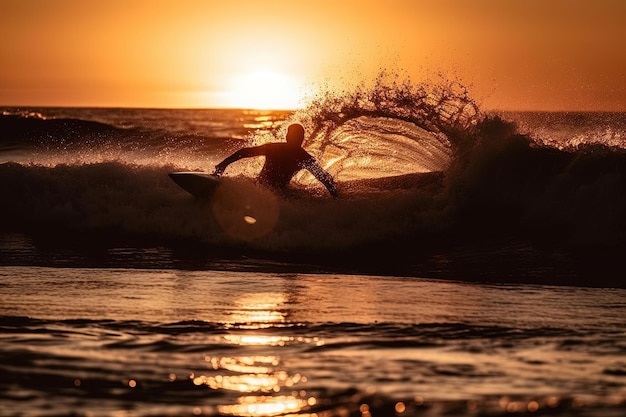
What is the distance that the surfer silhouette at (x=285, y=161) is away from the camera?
50.3ft

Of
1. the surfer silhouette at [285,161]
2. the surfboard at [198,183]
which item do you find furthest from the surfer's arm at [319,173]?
the surfboard at [198,183]

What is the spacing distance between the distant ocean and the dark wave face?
42mm

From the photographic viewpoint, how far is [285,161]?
1559 cm

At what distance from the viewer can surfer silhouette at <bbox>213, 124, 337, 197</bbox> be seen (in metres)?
15.3

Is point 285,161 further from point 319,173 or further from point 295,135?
point 319,173

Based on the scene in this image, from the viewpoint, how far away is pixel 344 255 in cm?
1421

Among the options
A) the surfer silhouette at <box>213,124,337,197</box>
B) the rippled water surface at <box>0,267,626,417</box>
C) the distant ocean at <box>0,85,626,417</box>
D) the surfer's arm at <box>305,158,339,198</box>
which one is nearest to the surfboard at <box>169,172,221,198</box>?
the distant ocean at <box>0,85,626,417</box>

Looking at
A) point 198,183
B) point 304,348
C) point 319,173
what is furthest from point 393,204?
point 304,348

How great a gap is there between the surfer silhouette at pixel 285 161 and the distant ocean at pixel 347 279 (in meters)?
0.32

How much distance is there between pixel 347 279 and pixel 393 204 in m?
3.88

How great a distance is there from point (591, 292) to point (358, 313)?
3150mm

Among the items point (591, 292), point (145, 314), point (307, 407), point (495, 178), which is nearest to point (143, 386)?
point (307, 407)

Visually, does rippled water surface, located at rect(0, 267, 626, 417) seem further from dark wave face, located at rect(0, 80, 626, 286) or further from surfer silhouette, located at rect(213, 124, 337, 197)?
surfer silhouette, located at rect(213, 124, 337, 197)

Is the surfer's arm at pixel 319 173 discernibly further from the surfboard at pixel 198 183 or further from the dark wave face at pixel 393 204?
the surfboard at pixel 198 183
